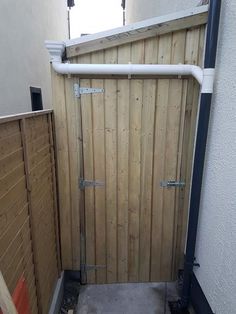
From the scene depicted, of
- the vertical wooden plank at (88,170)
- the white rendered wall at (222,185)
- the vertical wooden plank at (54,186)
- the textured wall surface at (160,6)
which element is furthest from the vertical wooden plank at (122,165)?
the textured wall surface at (160,6)

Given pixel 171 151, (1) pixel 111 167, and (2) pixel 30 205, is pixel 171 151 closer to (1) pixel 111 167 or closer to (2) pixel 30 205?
(1) pixel 111 167

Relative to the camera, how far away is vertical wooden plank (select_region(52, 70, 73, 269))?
212 centimetres

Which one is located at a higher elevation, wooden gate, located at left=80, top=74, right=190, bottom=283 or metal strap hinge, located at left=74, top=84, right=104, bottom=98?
metal strap hinge, located at left=74, top=84, right=104, bottom=98

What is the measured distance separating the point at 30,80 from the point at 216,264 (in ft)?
10.9

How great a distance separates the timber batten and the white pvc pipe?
0.11 metres

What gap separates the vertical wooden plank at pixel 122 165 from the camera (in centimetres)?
212

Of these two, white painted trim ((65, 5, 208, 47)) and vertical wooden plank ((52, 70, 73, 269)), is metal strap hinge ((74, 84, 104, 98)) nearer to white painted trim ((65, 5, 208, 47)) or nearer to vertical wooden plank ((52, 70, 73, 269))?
Result: vertical wooden plank ((52, 70, 73, 269))

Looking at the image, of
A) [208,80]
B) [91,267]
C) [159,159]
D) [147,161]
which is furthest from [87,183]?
[208,80]

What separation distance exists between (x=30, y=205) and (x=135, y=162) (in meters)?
1.11

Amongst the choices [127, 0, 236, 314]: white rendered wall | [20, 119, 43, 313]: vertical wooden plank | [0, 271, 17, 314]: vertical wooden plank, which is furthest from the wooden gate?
[0, 271, 17, 314]: vertical wooden plank

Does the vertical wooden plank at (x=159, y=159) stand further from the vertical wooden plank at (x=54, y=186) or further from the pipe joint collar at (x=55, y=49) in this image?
the vertical wooden plank at (x=54, y=186)

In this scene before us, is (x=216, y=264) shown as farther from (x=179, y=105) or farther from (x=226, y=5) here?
(x=226, y=5)

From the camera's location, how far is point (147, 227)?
2.48 metres

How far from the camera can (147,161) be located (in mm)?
2305
